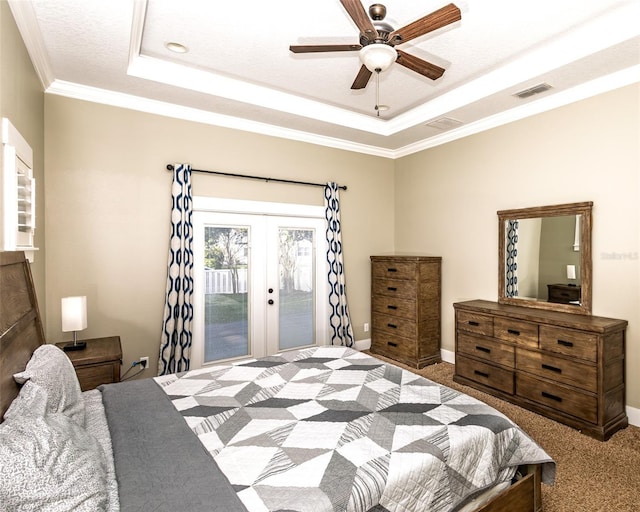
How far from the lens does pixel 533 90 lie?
10.5 feet

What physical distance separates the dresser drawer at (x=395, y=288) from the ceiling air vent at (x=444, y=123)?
1792 mm

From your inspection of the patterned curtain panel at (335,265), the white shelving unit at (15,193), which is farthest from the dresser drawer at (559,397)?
the white shelving unit at (15,193)

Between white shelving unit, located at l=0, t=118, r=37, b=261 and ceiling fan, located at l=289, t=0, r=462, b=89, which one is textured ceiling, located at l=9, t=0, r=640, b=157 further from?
white shelving unit, located at l=0, t=118, r=37, b=261

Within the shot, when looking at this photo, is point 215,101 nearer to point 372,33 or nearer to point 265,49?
point 265,49

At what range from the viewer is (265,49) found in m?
2.85

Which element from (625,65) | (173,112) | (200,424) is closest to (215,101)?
(173,112)

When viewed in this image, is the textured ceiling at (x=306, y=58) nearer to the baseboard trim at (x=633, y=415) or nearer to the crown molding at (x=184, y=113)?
the crown molding at (x=184, y=113)

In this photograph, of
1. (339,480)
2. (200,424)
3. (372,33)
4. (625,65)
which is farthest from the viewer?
(625,65)

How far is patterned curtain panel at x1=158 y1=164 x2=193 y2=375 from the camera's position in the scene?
345cm

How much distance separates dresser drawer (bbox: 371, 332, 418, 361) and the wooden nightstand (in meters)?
3.02

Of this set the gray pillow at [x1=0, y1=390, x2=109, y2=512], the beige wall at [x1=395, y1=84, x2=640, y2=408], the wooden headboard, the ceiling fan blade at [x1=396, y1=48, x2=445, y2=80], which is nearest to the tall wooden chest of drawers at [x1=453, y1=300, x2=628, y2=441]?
the beige wall at [x1=395, y1=84, x2=640, y2=408]

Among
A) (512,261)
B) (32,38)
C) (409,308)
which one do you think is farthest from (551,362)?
(32,38)

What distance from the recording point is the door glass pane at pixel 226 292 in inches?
150

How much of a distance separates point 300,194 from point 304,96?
111cm
